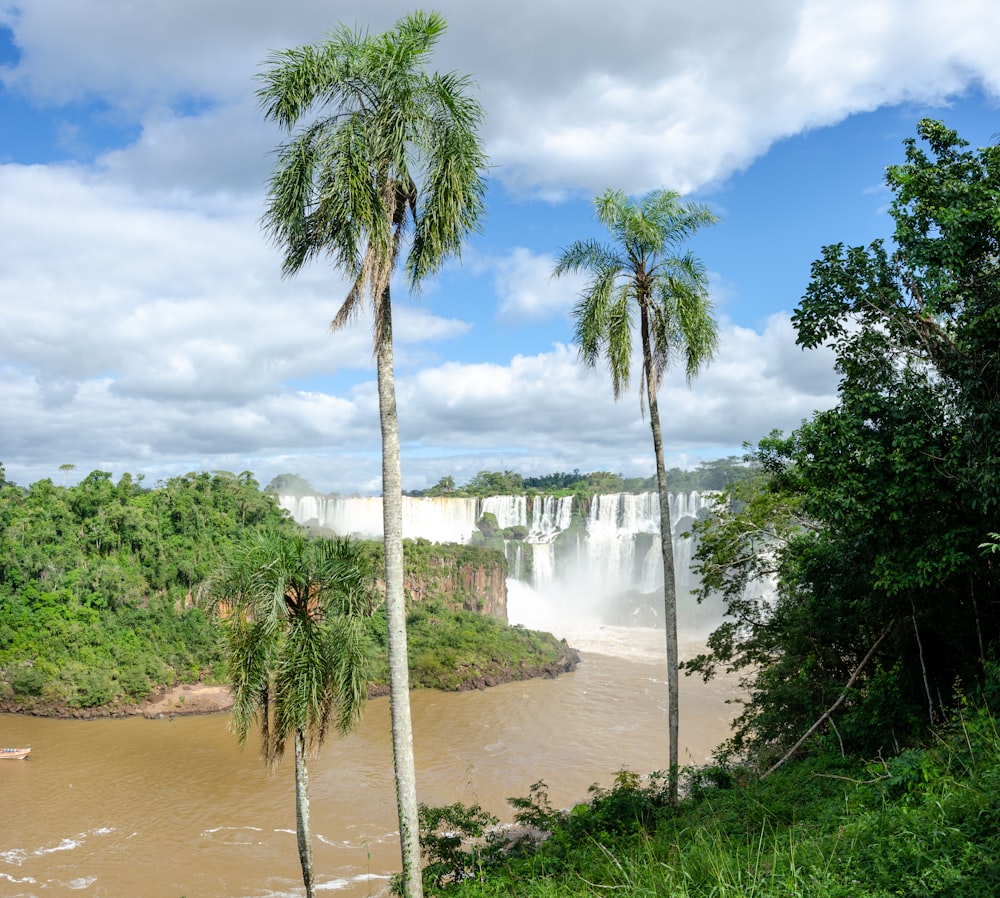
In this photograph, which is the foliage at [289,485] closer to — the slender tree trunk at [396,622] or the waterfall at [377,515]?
the waterfall at [377,515]

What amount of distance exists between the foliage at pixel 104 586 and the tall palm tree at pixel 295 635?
830 inches

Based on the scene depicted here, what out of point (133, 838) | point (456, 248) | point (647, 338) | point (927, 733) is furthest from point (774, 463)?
point (133, 838)

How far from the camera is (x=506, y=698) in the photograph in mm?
29078

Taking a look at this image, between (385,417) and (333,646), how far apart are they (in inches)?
116

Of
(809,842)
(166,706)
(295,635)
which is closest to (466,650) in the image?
(166,706)

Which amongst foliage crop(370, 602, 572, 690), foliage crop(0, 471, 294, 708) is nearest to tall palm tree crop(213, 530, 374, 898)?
foliage crop(370, 602, 572, 690)

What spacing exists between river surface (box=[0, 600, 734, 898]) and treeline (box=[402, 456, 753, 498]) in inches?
992

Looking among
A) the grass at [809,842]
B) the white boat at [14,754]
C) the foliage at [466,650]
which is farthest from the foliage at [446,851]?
the foliage at [466,650]

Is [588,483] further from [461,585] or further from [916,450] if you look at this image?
[916,450]

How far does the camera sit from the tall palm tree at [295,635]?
7.81 meters

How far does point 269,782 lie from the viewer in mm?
19703

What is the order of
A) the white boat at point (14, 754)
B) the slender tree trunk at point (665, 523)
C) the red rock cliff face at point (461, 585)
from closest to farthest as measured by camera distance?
the slender tree trunk at point (665, 523) < the white boat at point (14, 754) < the red rock cliff face at point (461, 585)

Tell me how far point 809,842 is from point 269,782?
18.7 metres

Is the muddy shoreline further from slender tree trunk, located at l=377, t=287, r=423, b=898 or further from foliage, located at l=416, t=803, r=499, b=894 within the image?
slender tree trunk, located at l=377, t=287, r=423, b=898
